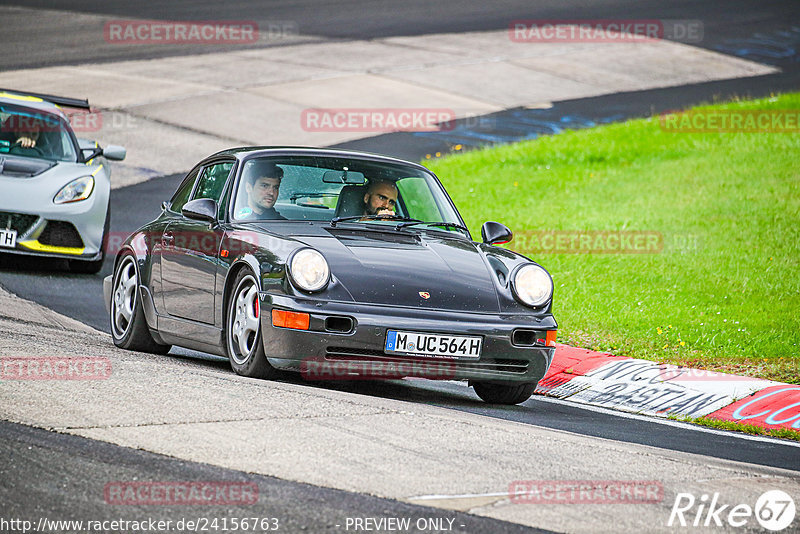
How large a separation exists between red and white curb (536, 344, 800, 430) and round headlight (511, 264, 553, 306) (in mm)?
1308

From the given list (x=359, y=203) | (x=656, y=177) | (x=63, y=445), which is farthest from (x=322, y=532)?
(x=656, y=177)

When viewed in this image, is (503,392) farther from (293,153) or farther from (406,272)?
(293,153)

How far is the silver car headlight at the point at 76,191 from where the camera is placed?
1149cm

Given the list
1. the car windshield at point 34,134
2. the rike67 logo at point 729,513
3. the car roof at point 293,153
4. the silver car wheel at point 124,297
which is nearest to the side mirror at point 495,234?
the car roof at point 293,153

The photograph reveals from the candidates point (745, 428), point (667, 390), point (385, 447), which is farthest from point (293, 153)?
point (745, 428)

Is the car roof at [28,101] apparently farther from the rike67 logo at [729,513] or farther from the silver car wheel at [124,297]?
the rike67 logo at [729,513]

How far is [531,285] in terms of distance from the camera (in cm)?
705

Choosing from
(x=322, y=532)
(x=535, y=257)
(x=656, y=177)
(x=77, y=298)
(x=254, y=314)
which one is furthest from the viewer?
(x=656, y=177)

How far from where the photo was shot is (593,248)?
12977 millimetres

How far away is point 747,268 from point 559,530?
811 cm

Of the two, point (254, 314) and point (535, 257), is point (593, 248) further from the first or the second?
point (254, 314)

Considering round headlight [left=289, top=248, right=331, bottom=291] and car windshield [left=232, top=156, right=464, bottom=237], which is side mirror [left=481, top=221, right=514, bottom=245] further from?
round headlight [left=289, top=248, right=331, bottom=291]

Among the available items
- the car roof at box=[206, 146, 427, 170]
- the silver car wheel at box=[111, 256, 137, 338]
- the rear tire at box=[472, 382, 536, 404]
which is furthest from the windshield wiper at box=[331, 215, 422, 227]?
the silver car wheel at box=[111, 256, 137, 338]

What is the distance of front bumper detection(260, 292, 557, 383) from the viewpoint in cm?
654
